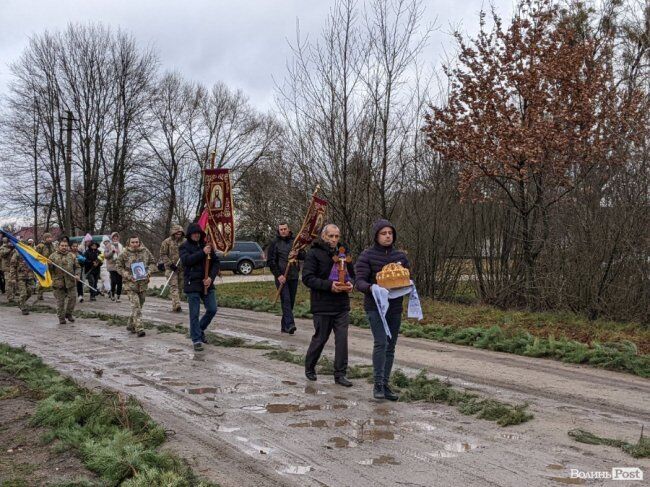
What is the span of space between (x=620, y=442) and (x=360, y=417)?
92.5 inches

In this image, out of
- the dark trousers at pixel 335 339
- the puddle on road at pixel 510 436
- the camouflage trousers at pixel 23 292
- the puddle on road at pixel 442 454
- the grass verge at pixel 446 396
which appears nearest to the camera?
the puddle on road at pixel 442 454

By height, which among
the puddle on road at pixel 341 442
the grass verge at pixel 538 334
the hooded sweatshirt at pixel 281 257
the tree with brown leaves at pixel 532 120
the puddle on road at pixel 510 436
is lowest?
the puddle on road at pixel 341 442

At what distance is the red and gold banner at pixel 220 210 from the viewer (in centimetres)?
1118

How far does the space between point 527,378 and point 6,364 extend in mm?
7198

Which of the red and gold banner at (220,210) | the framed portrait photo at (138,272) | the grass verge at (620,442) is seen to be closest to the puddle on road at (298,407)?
the grass verge at (620,442)

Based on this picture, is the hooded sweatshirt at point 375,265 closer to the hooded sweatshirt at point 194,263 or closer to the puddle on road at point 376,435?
the puddle on road at point 376,435

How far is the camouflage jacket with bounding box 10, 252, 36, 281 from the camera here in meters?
17.6

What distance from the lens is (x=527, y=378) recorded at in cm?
816

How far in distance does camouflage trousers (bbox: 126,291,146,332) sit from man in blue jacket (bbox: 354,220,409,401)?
21.0ft

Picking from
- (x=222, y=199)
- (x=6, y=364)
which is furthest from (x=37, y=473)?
(x=222, y=199)

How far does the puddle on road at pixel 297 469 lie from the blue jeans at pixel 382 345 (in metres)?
2.16

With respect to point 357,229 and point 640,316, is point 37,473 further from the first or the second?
point 357,229

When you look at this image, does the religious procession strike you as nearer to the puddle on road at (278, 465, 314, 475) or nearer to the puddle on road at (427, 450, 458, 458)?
the puddle on road at (427, 450, 458, 458)

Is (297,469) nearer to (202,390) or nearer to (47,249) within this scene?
(202,390)
